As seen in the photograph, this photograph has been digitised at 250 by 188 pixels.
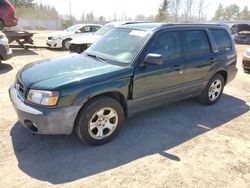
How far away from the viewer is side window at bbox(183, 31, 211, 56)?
4602 millimetres

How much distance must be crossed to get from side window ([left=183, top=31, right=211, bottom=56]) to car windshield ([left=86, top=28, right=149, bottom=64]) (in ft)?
2.94

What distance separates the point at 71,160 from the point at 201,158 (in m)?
1.79

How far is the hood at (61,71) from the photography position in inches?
130

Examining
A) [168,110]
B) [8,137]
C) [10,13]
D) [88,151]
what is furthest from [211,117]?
[10,13]

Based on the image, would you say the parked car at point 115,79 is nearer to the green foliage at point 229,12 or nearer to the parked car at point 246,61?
the parked car at point 246,61

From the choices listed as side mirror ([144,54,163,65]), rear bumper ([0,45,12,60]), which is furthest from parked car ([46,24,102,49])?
side mirror ([144,54,163,65])

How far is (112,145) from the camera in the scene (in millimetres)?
3727

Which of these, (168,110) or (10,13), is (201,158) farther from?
(10,13)

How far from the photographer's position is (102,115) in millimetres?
3619

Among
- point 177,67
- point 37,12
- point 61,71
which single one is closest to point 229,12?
point 37,12

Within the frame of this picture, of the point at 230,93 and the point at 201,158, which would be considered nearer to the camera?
the point at 201,158

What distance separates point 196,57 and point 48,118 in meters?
3.02

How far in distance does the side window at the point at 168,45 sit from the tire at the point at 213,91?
1311 millimetres

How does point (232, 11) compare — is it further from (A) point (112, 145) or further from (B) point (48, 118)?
(B) point (48, 118)
